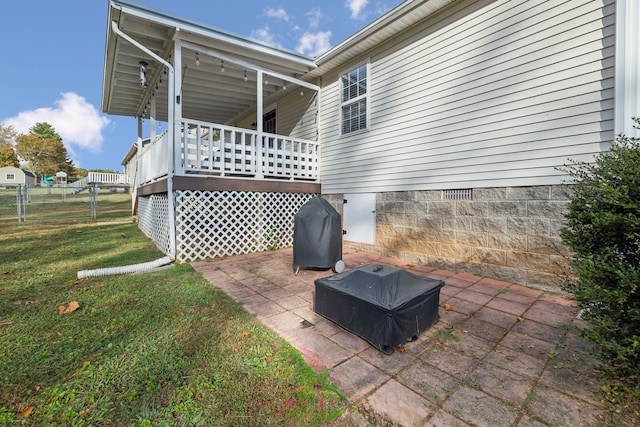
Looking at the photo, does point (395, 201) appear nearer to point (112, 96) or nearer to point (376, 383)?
point (376, 383)

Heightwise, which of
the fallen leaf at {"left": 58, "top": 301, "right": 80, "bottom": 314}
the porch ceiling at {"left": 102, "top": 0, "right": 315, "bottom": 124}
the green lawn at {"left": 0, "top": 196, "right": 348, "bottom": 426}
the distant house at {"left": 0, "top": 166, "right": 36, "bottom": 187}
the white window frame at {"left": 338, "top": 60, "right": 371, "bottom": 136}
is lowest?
the green lawn at {"left": 0, "top": 196, "right": 348, "bottom": 426}

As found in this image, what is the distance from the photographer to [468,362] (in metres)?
2.00

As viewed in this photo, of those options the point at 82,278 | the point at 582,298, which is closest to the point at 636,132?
the point at 582,298

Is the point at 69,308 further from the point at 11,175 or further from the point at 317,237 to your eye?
the point at 11,175

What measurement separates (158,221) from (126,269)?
2.26 metres

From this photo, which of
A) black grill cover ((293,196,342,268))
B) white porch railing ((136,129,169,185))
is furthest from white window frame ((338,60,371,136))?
white porch railing ((136,129,169,185))

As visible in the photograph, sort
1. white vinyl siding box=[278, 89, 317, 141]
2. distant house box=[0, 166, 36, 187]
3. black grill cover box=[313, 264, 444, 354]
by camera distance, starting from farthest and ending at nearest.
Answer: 1. distant house box=[0, 166, 36, 187]
2. white vinyl siding box=[278, 89, 317, 141]
3. black grill cover box=[313, 264, 444, 354]

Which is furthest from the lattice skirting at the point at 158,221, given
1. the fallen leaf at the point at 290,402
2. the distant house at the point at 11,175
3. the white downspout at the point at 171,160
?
the distant house at the point at 11,175

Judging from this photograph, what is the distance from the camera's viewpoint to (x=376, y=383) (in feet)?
5.82

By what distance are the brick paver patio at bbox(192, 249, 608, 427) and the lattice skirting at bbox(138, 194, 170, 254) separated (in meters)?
3.05

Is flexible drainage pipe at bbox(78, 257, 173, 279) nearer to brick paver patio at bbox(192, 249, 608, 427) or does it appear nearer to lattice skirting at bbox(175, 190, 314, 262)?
lattice skirting at bbox(175, 190, 314, 262)

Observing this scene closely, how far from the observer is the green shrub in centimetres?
152

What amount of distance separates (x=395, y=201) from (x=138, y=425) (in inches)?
185

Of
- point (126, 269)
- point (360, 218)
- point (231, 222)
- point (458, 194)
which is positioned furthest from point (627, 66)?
point (126, 269)
